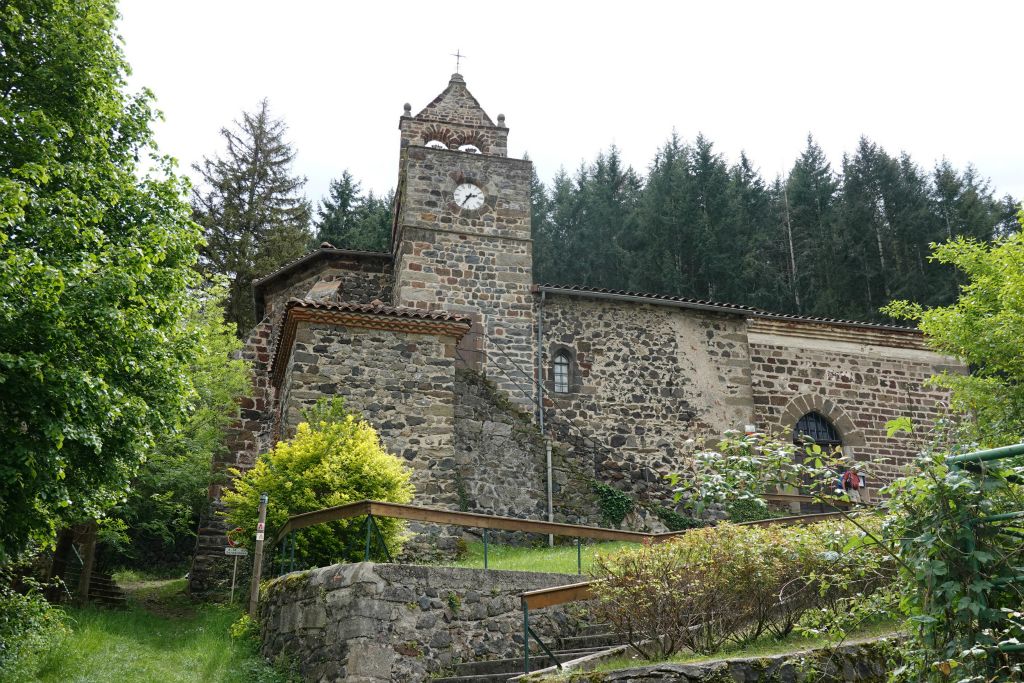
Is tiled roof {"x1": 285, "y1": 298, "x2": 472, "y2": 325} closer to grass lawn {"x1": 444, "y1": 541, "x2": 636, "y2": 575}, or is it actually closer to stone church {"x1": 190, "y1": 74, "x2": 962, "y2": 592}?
stone church {"x1": 190, "y1": 74, "x2": 962, "y2": 592}

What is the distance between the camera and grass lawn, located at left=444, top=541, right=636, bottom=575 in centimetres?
1151

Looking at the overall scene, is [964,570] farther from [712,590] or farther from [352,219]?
[352,219]

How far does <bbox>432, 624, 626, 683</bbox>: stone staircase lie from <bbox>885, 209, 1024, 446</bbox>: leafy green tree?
7.12m

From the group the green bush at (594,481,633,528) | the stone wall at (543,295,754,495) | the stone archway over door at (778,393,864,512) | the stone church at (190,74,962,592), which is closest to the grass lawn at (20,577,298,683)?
the stone church at (190,74,962,592)

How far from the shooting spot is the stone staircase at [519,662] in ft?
28.8

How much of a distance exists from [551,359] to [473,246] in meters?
3.13

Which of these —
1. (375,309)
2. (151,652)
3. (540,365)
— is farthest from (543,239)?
(151,652)

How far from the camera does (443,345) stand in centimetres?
1452

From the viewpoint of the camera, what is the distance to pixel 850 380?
72.1ft

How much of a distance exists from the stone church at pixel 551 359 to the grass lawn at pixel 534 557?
143 cm

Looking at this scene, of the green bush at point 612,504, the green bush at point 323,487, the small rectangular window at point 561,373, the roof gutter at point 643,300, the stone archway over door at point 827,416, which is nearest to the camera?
the green bush at point 323,487

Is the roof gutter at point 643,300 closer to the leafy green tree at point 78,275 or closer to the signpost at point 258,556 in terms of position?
the leafy green tree at point 78,275

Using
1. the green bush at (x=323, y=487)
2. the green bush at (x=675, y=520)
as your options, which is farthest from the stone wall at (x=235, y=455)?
the green bush at (x=675, y=520)

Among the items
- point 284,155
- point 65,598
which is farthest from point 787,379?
point 284,155
